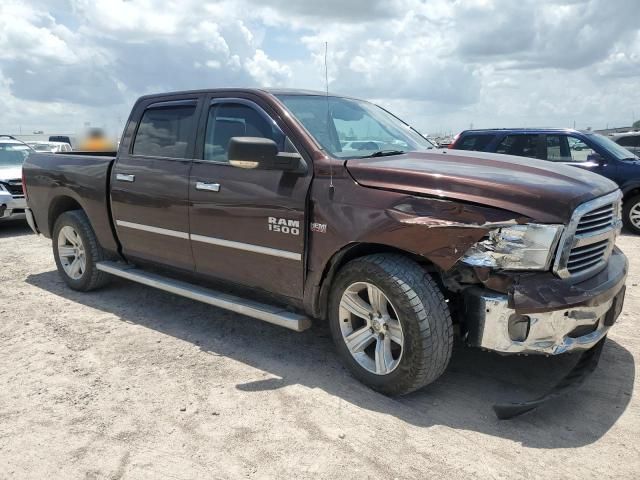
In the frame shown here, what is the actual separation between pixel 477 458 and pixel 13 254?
7329 millimetres

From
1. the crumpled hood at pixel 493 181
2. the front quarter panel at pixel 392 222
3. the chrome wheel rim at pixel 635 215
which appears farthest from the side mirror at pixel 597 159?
the front quarter panel at pixel 392 222

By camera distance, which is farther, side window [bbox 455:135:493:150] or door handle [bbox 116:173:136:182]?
side window [bbox 455:135:493:150]

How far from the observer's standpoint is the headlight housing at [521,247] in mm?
2984

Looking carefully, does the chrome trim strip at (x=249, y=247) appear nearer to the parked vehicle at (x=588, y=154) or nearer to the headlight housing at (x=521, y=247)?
the headlight housing at (x=521, y=247)

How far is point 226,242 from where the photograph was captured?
165 inches

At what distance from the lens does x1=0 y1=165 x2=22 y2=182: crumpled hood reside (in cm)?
966

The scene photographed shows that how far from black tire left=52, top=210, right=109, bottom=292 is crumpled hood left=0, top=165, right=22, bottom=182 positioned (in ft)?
15.0

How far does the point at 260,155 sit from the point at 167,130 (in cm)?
162

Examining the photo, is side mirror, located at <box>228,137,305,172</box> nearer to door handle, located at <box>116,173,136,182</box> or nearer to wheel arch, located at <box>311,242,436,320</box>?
wheel arch, located at <box>311,242,436,320</box>

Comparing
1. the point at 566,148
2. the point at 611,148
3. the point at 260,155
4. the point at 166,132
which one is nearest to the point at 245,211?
the point at 260,155

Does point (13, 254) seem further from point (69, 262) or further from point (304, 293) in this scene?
point (304, 293)

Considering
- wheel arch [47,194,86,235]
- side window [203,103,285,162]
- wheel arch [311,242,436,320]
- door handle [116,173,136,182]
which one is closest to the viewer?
wheel arch [311,242,436,320]

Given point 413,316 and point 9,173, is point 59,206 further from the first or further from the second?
point 9,173

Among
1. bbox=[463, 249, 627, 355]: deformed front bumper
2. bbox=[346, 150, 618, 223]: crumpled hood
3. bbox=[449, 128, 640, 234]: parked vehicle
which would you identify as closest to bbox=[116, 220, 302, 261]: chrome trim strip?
bbox=[346, 150, 618, 223]: crumpled hood
